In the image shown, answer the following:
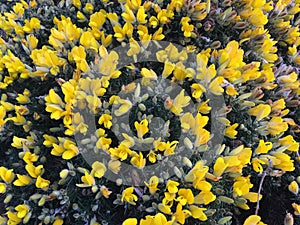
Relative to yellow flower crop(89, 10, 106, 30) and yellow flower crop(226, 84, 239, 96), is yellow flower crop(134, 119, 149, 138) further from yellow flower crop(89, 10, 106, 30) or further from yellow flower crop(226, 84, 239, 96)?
yellow flower crop(89, 10, 106, 30)

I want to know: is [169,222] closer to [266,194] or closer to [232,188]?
[232,188]

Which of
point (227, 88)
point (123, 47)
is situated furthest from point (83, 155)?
point (227, 88)

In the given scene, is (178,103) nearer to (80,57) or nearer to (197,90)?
(197,90)

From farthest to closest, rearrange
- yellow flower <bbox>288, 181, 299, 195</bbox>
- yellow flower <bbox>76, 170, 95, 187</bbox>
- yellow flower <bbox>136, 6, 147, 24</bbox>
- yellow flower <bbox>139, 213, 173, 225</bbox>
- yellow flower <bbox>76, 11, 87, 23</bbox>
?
yellow flower <bbox>76, 11, 87, 23</bbox>, yellow flower <bbox>136, 6, 147, 24</bbox>, yellow flower <bbox>288, 181, 299, 195</bbox>, yellow flower <bbox>76, 170, 95, 187</bbox>, yellow flower <bbox>139, 213, 173, 225</bbox>

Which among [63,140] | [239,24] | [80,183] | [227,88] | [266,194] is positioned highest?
[239,24]

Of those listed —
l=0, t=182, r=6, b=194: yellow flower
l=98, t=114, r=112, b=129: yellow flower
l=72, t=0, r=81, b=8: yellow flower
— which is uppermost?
l=72, t=0, r=81, b=8: yellow flower

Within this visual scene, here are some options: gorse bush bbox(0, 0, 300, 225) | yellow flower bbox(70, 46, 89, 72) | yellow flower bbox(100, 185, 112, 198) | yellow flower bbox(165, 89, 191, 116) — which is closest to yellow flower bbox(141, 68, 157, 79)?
gorse bush bbox(0, 0, 300, 225)

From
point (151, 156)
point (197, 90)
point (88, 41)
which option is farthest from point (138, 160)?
point (88, 41)

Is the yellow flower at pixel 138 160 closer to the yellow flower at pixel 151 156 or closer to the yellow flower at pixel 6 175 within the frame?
the yellow flower at pixel 151 156
